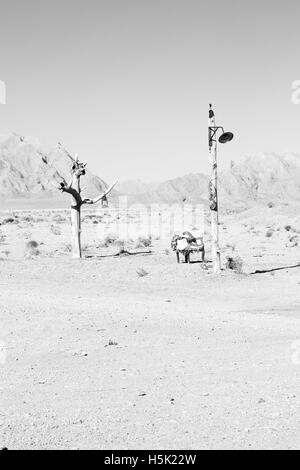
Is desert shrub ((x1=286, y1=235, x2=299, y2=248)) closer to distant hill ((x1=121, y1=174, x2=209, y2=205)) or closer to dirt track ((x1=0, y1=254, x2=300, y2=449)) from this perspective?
dirt track ((x1=0, y1=254, x2=300, y2=449))

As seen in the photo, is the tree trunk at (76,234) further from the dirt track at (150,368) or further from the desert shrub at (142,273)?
the dirt track at (150,368)

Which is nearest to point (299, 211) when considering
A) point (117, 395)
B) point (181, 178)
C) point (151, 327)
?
point (151, 327)

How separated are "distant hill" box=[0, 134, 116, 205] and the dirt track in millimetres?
116675

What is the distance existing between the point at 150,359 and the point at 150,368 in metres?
0.45

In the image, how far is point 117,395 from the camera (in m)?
7.38

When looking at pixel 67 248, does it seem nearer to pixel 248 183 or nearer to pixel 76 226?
pixel 76 226

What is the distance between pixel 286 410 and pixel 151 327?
444 centimetres

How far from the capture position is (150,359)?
893cm

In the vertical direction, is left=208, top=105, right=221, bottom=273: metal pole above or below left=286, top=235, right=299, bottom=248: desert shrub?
above

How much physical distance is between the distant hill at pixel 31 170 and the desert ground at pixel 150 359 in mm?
114753

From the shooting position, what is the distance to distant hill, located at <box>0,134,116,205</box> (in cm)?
13750

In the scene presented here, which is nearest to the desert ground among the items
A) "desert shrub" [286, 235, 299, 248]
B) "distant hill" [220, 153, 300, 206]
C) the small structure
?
the small structure

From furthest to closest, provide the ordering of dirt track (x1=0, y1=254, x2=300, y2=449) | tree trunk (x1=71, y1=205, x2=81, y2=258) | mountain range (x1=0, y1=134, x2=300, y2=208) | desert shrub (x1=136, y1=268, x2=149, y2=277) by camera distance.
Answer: mountain range (x1=0, y1=134, x2=300, y2=208) → tree trunk (x1=71, y1=205, x2=81, y2=258) → desert shrub (x1=136, y1=268, x2=149, y2=277) → dirt track (x1=0, y1=254, x2=300, y2=449)
